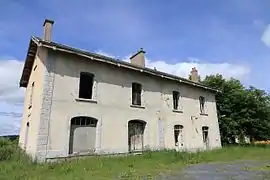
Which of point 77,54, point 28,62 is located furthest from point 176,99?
point 28,62

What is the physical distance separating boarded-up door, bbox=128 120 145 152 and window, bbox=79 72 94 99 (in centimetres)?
334

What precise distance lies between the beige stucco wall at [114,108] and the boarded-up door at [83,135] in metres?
0.32

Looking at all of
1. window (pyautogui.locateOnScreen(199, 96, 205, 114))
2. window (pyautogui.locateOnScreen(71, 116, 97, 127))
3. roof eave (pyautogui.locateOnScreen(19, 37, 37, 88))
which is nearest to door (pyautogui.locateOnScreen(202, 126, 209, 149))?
window (pyautogui.locateOnScreen(199, 96, 205, 114))

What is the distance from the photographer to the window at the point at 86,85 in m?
14.0

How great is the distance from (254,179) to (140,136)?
28.8 feet

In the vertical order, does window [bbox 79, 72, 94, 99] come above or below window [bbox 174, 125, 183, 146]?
above

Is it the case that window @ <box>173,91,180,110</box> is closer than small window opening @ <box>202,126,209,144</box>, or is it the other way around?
window @ <box>173,91,180,110</box>

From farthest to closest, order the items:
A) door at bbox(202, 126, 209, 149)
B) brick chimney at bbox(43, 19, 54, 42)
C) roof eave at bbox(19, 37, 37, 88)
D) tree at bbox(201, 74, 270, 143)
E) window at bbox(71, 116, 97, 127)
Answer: tree at bbox(201, 74, 270, 143), door at bbox(202, 126, 209, 149), roof eave at bbox(19, 37, 37, 88), brick chimney at bbox(43, 19, 54, 42), window at bbox(71, 116, 97, 127)

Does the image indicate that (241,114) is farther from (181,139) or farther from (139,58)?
(139,58)

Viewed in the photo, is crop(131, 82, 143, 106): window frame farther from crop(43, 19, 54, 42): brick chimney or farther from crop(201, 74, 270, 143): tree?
crop(201, 74, 270, 143): tree

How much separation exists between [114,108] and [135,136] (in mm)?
2421

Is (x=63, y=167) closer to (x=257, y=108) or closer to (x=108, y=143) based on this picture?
(x=108, y=143)

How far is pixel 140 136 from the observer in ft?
52.0

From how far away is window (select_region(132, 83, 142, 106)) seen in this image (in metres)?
16.2
